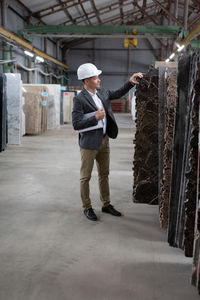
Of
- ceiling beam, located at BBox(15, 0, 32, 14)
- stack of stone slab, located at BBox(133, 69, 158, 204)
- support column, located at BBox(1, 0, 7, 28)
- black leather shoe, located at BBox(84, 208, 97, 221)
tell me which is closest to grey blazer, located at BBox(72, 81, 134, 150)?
stack of stone slab, located at BBox(133, 69, 158, 204)

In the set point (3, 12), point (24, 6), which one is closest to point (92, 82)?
point (3, 12)

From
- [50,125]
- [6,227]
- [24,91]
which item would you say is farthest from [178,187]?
[50,125]

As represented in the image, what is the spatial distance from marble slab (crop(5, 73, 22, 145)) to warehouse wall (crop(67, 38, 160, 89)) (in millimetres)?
19017

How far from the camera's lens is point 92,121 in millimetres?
3107

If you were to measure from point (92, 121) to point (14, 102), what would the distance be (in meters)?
5.43

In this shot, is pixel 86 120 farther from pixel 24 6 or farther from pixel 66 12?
pixel 66 12

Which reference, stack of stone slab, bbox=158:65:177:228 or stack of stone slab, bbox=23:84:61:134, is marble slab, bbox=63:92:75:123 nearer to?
stack of stone slab, bbox=23:84:61:134

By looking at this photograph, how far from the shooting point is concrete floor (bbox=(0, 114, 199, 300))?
6.97 feet

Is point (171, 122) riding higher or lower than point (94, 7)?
lower

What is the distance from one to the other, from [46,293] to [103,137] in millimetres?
1753

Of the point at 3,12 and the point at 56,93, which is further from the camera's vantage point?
the point at 3,12

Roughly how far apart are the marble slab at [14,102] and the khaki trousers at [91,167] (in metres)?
5.15

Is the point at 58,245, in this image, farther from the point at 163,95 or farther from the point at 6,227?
the point at 163,95

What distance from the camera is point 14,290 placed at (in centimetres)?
211
